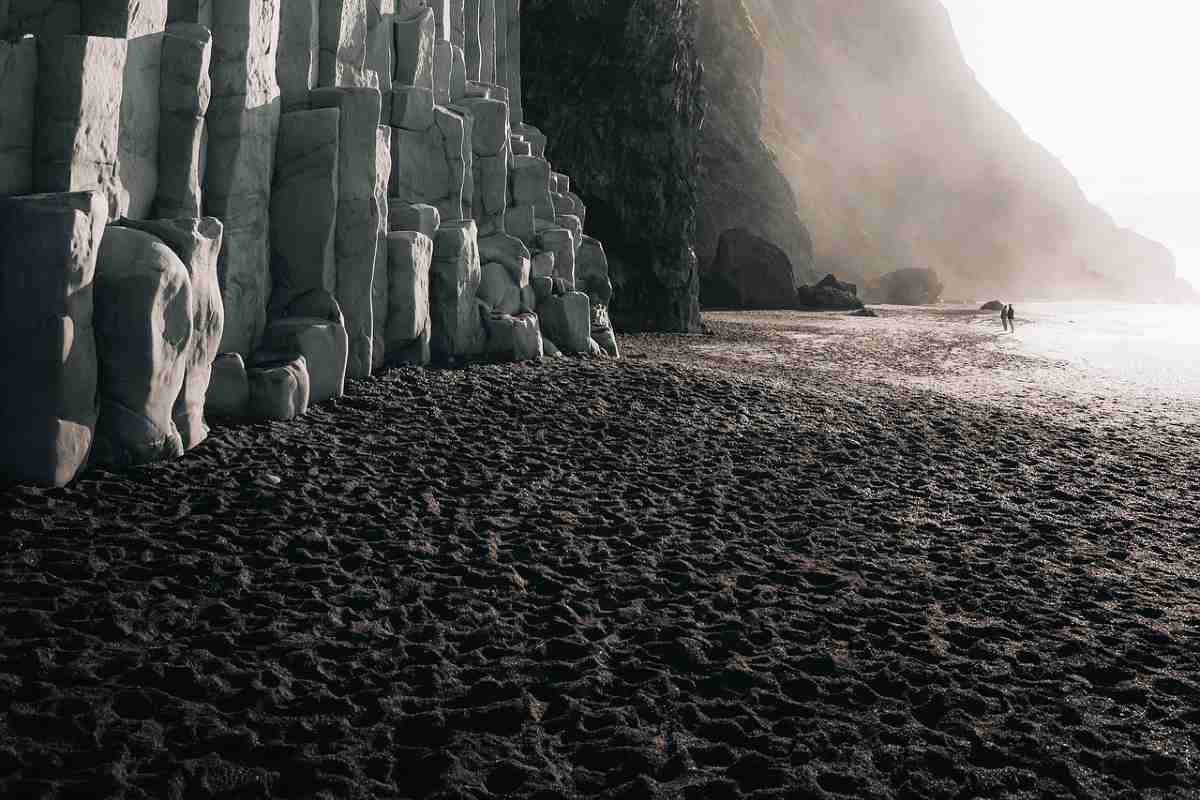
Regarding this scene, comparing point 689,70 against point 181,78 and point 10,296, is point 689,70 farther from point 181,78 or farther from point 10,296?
point 10,296

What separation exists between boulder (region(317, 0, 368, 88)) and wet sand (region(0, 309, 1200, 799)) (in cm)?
389

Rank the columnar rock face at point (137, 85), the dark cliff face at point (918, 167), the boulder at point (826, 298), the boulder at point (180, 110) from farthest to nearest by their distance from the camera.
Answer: the dark cliff face at point (918, 167)
the boulder at point (826, 298)
the boulder at point (180, 110)
the columnar rock face at point (137, 85)

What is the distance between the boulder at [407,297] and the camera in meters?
13.0

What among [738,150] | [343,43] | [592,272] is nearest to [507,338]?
[343,43]

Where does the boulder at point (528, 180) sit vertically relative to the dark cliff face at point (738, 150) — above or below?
below

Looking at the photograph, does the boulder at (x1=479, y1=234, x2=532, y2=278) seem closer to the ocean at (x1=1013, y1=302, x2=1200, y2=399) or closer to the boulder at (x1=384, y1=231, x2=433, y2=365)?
the boulder at (x1=384, y1=231, x2=433, y2=365)

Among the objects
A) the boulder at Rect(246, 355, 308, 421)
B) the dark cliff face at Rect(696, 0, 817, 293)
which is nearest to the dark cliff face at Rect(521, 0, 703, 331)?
the boulder at Rect(246, 355, 308, 421)

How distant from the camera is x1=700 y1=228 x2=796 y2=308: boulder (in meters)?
44.6

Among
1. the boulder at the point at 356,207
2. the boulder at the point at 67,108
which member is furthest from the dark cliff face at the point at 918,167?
the boulder at the point at 67,108

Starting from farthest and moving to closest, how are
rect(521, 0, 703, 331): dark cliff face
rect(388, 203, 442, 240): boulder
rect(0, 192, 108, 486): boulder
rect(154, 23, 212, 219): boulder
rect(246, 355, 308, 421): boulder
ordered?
rect(521, 0, 703, 331): dark cliff face, rect(388, 203, 442, 240): boulder, rect(246, 355, 308, 421): boulder, rect(154, 23, 212, 219): boulder, rect(0, 192, 108, 486): boulder

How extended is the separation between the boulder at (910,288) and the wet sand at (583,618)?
187ft

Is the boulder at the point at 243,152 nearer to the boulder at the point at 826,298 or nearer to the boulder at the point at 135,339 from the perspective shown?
the boulder at the point at 135,339

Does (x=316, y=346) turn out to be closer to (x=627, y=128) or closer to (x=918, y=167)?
(x=627, y=128)

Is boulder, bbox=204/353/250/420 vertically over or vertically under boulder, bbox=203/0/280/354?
under
